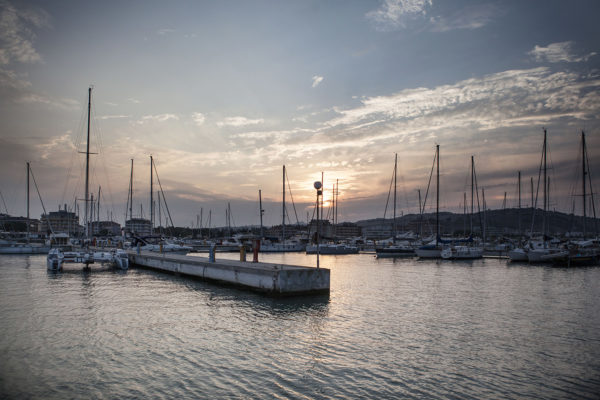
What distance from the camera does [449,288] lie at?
1000 inches

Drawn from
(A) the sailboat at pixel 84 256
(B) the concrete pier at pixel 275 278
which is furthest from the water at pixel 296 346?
(A) the sailboat at pixel 84 256

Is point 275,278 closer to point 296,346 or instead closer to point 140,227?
point 296,346

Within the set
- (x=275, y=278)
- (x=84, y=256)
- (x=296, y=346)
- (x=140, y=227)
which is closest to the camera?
(x=296, y=346)

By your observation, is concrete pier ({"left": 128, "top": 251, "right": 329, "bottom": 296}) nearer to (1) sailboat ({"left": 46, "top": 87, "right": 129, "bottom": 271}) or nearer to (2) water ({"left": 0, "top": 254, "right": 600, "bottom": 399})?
(2) water ({"left": 0, "top": 254, "right": 600, "bottom": 399})

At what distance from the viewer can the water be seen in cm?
824

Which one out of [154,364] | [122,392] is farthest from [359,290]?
[122,392]

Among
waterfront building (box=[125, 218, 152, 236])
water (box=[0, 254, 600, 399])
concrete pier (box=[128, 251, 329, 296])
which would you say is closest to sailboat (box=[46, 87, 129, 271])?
water (box=[0, 254, 600, 399])

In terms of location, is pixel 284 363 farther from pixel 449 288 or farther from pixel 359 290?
pixel 449 288

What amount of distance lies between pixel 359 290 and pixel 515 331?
38.0ft

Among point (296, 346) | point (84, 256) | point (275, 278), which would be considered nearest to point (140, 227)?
point (84, 256)

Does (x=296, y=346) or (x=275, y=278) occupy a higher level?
(x=275, y=278)

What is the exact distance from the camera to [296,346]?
11.4 meters

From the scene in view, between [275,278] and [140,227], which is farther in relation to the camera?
[140,227]

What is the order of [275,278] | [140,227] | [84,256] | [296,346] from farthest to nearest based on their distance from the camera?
[140,227] < [84,256] < [275,278] < [296,346]
